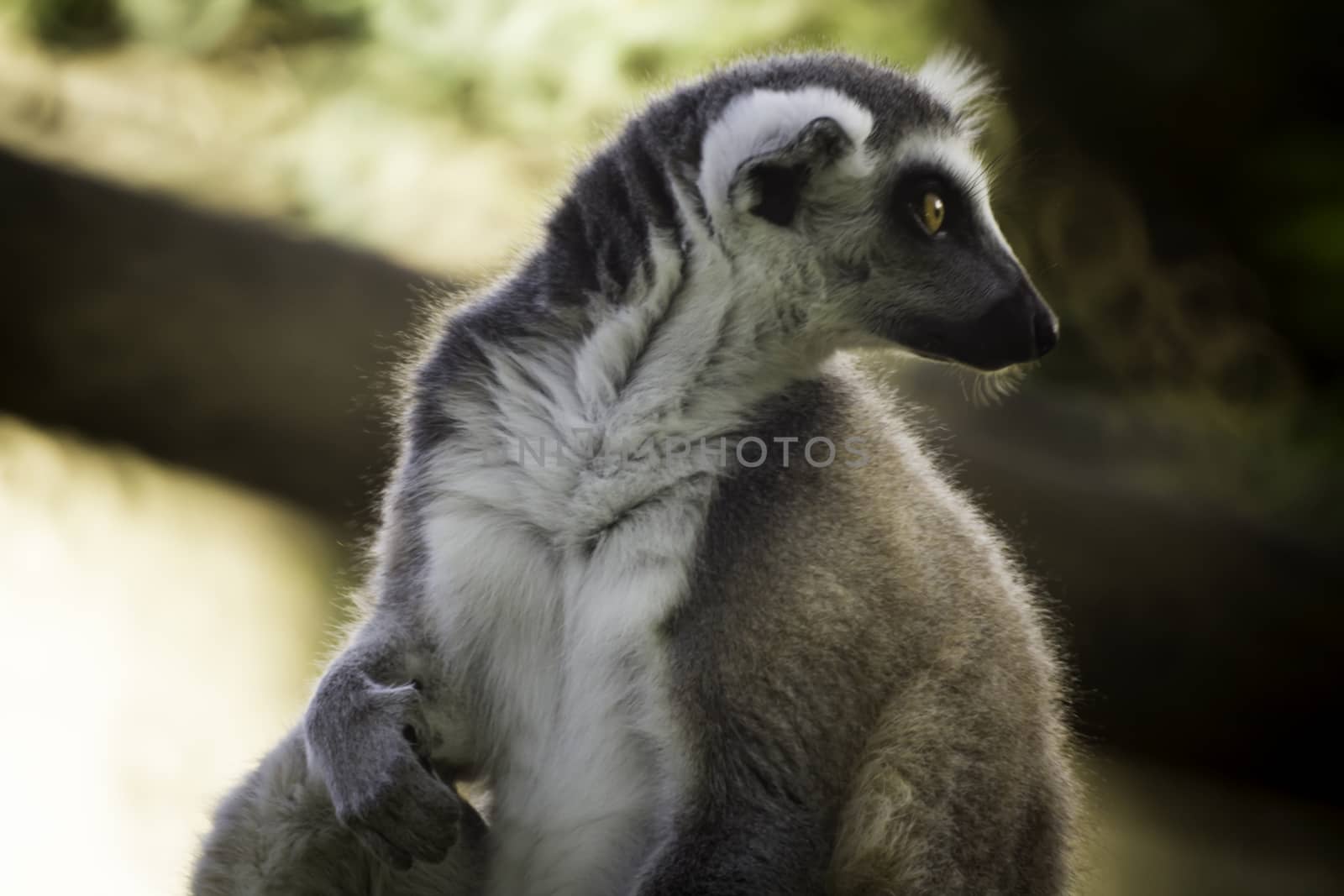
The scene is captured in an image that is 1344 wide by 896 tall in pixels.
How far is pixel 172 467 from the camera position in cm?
581

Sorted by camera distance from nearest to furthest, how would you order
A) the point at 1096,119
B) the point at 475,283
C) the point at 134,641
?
the point at 475,283 < the point at 134,641 < the point at 1096,119

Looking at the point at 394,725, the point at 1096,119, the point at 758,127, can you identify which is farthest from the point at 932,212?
the point at 1096,119

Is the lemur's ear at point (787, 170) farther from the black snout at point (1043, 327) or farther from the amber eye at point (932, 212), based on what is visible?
the black snout at point (1043, 327)

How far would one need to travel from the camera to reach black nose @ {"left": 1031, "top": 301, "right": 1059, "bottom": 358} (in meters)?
3.12

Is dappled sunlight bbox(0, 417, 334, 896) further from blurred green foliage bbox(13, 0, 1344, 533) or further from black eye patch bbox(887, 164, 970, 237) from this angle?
black eye patch bbox(887, 164, 970, 237)

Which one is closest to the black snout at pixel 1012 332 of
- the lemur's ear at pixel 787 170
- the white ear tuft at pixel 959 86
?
the lemur's ear at pixel 787 170

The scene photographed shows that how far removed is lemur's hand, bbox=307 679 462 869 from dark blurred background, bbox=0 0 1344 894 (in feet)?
4.35

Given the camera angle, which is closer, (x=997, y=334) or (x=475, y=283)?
(x=997, y=334)

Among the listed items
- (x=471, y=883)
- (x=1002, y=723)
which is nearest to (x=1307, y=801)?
(x=1002, y=723)

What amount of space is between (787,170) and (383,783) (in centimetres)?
145

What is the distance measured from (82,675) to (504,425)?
401 cm

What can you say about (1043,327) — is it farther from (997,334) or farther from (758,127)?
(758,127)

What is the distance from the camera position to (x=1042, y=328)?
3.13 m

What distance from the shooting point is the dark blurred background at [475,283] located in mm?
5656
